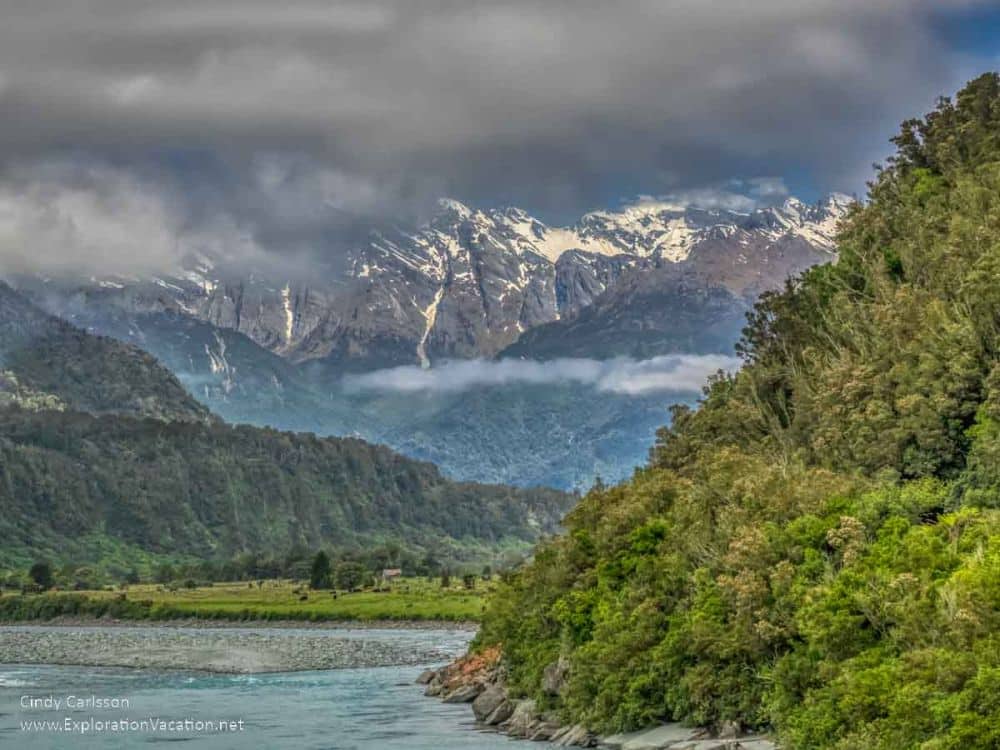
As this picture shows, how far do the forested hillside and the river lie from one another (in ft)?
34.6

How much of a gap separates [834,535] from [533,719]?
3767 centimetres

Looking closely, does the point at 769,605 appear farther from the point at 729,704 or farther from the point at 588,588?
the point at 588,588

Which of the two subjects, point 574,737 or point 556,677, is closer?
point 574,737

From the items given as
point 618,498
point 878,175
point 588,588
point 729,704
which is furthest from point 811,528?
point 878,175

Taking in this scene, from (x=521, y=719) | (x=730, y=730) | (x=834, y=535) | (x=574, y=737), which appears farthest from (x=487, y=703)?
(x=834, y=535)

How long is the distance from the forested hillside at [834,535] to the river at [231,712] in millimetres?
10543

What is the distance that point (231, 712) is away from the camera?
124500 mm

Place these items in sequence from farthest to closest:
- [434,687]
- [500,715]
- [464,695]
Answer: [434,687] → [464,695] → [500,715]

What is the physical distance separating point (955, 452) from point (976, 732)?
155 feet

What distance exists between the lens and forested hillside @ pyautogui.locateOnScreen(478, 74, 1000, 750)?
6769cm

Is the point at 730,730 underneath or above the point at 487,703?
above

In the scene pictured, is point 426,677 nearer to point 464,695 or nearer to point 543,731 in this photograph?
point 464,695

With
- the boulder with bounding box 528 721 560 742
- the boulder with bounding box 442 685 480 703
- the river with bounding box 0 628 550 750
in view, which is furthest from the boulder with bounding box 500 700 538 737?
the boulder with bounding box 442 685 480 703

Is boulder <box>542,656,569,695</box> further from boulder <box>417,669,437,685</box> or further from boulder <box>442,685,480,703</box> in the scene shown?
boulder <box>417,669,437,685</box>
